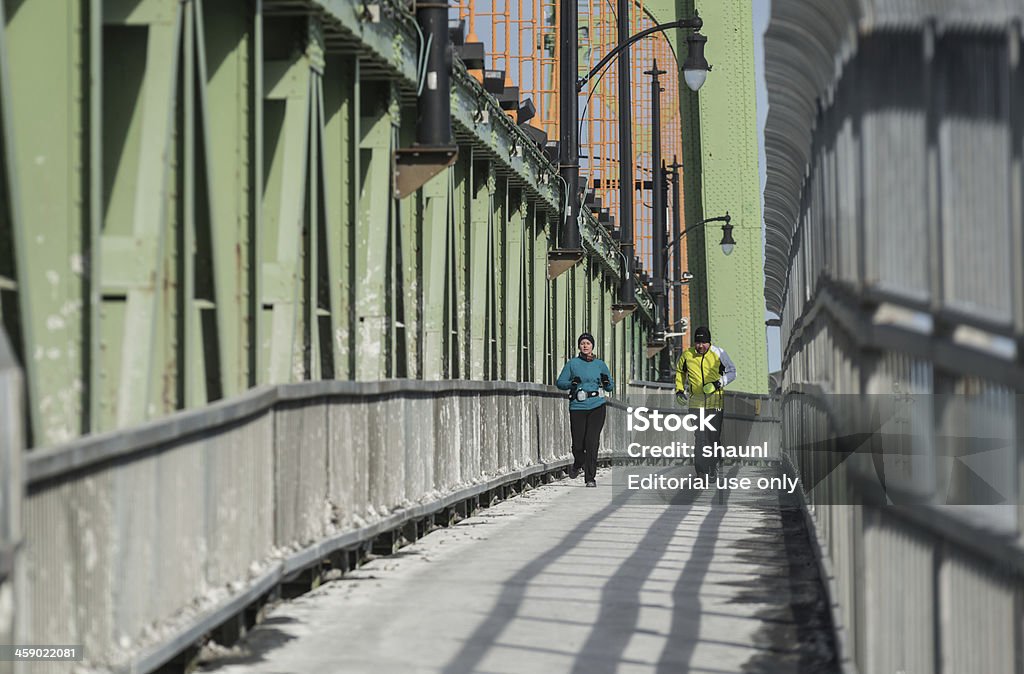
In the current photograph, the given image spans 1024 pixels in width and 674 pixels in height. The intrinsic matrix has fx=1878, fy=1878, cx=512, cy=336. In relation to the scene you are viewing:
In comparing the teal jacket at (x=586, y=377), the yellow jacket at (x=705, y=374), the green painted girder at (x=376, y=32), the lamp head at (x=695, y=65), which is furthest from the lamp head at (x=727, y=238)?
the green painted girder at (x=376, y=32)

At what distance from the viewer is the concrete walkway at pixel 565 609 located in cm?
811

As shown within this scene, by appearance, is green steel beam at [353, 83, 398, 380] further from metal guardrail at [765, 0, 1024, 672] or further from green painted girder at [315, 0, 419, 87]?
metal guardrail at [765, 0, 1024, 672]

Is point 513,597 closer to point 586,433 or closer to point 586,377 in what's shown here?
point 586,377

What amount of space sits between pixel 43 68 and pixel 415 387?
257 inches

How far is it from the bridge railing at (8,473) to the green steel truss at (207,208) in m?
2.06

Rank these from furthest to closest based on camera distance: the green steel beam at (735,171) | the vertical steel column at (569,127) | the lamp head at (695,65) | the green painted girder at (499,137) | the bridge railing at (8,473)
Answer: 1. the green steel beam at (735,171)
2. the lamp head at (695,65)
3. the vertical steel column at (569,127)
4. the green painted girder at (499,137)
5. the bridge railing at (8,473)

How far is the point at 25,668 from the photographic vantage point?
5297mm

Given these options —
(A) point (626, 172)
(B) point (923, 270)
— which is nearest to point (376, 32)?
(B) point (923, 270)

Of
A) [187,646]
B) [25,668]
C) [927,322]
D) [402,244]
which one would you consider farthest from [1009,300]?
[402,244]

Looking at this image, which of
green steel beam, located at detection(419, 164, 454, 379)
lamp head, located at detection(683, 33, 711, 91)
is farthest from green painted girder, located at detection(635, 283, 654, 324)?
green steel beam, located at detection(419, 164, 454, 379)

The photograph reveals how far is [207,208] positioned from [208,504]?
214cm

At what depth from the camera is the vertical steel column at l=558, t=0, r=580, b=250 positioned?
Result: 26734 mm

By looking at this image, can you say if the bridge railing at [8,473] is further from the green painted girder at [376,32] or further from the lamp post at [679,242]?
the lamp post at [679,242]

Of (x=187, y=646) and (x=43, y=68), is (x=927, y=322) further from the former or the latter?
(x=43, y=68)
